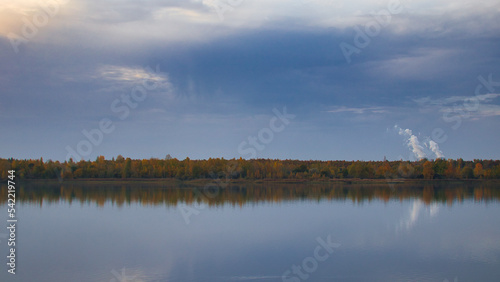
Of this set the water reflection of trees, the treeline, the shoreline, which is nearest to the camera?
the water reflection of trees

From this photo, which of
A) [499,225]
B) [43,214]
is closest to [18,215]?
[43,214]

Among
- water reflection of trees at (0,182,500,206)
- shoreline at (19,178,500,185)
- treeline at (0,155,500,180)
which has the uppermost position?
treeline at (0,155,500,180)

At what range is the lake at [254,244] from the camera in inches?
535

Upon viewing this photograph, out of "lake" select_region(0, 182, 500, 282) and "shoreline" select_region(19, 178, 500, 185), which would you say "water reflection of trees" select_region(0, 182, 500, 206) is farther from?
"shoreline" select_region(19, 178, 500, 185)

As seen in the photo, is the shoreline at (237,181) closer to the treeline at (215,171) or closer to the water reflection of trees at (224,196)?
the treeline at (215,171)

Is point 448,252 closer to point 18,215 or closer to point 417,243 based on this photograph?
point 417,243

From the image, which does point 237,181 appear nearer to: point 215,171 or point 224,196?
point 215,171

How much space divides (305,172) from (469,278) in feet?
232

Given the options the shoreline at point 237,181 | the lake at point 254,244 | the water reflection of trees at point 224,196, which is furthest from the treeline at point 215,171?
the lake at point 254,244

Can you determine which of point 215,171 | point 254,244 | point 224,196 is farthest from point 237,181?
point 254,244

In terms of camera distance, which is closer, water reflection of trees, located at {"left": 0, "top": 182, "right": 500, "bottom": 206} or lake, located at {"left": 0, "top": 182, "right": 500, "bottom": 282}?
lake, located at {"left": 0, "top": 182, "right": 500, "bottom": 282}

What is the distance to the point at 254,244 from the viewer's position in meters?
18.0

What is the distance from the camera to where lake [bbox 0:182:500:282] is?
13.6 m

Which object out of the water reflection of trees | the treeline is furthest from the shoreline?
the water reflection of trees
